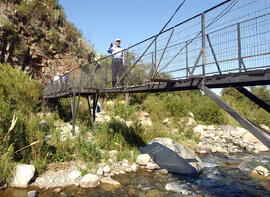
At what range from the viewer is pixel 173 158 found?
762 cm

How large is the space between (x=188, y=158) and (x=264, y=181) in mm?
2397

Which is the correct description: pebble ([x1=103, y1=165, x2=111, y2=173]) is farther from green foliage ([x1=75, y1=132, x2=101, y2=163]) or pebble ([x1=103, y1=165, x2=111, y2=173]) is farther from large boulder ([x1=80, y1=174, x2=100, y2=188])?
large boulder ([x1=80, y1=174, x2=100, y2=188])

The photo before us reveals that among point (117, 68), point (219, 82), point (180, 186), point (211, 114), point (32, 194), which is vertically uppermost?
point (117, 68)

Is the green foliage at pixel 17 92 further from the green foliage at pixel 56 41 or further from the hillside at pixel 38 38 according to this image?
the green foliage at pixel 56 41

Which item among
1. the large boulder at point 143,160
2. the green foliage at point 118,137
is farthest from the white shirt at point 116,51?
the large boulder at point 143,160

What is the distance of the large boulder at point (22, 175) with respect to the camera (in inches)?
211

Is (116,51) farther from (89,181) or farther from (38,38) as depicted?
(38,38)

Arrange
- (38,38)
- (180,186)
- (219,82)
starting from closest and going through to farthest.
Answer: (219,82) < (180,186) < (38,38)

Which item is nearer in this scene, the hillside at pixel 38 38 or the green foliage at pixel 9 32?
the green foliage at pixel 9 32

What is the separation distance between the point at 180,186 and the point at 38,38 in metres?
17.8

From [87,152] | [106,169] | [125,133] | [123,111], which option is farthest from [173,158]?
[123,111]

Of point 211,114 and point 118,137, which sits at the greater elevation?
point 211,114

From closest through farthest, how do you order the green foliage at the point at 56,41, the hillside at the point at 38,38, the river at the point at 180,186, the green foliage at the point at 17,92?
the river at the point at 180,186
the green foliage at the point at 17,92
the hillside at the point at 38,38
the green foliage at the point at 56,41

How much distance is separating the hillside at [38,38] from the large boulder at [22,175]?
43.9 feet
